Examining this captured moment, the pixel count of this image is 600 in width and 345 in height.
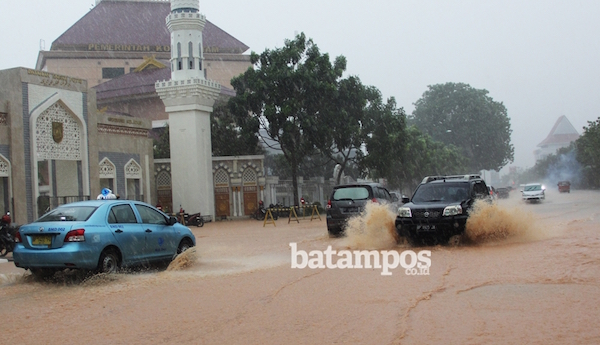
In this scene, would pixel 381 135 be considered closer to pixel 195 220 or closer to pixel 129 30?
pixel 195 220

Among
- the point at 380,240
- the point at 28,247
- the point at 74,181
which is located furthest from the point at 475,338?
the point at 74,181

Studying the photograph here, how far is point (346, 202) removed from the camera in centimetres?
1681

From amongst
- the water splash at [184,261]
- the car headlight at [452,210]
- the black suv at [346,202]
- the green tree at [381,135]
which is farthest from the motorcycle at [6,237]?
the green tree at [381,135]

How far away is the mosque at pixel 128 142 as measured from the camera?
23.5m

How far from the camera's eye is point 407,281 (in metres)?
8.85

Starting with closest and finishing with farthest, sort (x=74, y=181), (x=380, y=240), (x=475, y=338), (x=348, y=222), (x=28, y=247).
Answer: (x=475, y=338)
(x=28, y=247)
(x=380, y=240)
(x=348, y=222)
(x=74, y=181)

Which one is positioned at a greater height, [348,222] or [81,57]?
[81,57]

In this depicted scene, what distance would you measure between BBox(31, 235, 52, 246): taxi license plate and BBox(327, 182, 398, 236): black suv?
8623mm

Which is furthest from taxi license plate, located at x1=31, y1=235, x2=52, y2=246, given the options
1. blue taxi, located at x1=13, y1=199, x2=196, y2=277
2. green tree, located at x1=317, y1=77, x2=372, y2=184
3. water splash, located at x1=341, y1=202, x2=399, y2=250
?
green tree, located at x1=317, y1=77, x2=372, y2=184

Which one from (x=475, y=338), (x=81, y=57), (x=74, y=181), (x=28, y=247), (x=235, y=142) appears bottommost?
(x=475, y=338)

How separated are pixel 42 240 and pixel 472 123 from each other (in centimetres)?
8601

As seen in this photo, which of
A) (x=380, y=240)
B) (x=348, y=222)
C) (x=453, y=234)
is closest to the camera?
(x=453, y=234)

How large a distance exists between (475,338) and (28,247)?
23.5 ft

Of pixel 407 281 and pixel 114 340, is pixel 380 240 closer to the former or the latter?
pixel 407 281
